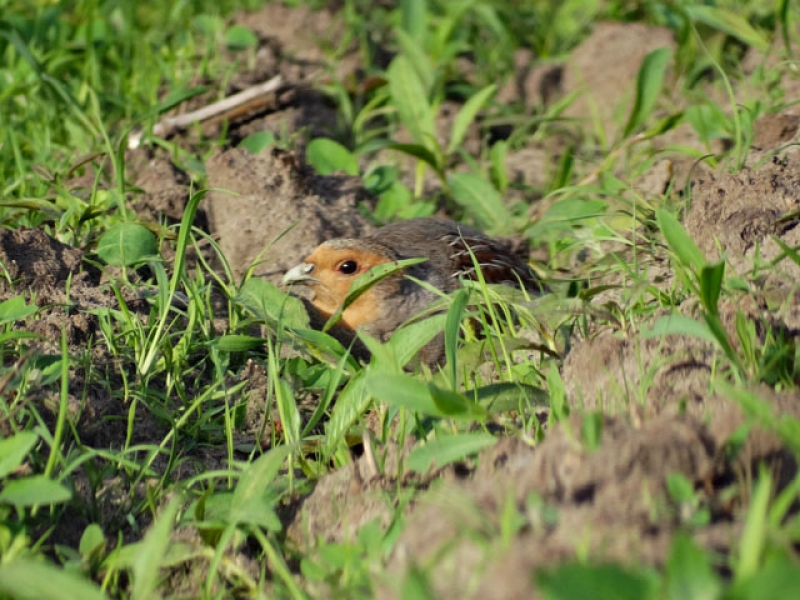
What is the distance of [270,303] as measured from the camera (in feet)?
11.4

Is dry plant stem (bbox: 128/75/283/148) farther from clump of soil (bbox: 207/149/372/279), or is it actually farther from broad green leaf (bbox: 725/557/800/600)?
broad green leaf (bbox: 725/557/800/600)

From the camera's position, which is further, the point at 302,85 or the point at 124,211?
the point at 302,85

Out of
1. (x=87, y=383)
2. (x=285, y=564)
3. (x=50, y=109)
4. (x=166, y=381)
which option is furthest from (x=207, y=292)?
(x=50, y=109)

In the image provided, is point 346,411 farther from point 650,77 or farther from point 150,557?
point 650,77

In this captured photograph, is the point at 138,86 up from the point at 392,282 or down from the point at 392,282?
up

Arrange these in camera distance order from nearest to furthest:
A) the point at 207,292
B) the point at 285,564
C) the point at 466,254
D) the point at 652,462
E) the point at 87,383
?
the point at 652,462
the point at 285,564
the point at 87,383
the point at 207,292
the point at 466,254

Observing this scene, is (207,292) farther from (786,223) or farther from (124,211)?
(786,223)

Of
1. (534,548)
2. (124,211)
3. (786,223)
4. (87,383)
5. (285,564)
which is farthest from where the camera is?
(124,211)

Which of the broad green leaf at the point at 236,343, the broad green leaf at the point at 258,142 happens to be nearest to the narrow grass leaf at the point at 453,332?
the broad green leaf at the point at 236,343

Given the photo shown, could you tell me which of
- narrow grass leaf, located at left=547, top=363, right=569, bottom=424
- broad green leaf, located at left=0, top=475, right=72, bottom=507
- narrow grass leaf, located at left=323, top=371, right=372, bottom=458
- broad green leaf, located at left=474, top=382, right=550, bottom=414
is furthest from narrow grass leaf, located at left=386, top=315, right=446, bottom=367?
broad green leaf, located at left=0, top=475, right=72, bottom=507

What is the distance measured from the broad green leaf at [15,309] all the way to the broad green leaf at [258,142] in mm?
1830

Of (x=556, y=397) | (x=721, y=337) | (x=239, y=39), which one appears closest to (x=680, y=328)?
(x=721, y=337)

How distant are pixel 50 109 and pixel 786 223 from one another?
11.5 feet

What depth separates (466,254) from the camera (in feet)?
13.7
